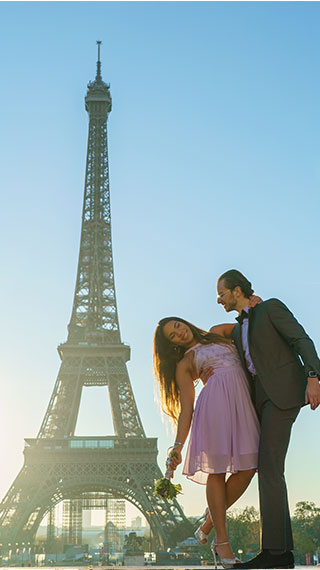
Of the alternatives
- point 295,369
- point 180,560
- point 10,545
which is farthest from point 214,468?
point 10,545

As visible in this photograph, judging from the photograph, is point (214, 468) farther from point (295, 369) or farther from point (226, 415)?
point (295, 369)

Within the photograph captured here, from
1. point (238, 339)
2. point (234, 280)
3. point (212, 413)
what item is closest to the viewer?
point (212, 413)

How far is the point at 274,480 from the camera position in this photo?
4.43 meters

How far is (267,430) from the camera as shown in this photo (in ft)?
14.8

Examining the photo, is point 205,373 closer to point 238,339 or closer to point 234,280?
point 238,339

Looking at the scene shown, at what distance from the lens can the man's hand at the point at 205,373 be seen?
503cm

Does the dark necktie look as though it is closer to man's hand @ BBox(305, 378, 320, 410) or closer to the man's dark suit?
the man's dark suit

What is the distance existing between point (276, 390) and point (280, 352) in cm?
28

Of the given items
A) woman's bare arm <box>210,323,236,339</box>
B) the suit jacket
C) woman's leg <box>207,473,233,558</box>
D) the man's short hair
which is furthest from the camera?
woman's bare arm <box>210,323,236,339</box>

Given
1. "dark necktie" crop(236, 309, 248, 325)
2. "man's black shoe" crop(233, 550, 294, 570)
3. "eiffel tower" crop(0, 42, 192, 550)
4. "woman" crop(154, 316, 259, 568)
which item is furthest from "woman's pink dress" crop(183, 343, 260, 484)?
"eiffel tower" crop(0, 42, 192, 550)

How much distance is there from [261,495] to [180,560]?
37.6 meters

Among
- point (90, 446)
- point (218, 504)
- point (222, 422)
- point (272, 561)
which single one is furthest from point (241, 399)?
point (90, 446)

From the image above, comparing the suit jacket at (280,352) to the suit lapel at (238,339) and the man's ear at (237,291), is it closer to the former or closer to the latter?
the suit lapel at (238,339)

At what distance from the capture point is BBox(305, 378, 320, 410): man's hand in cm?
436
